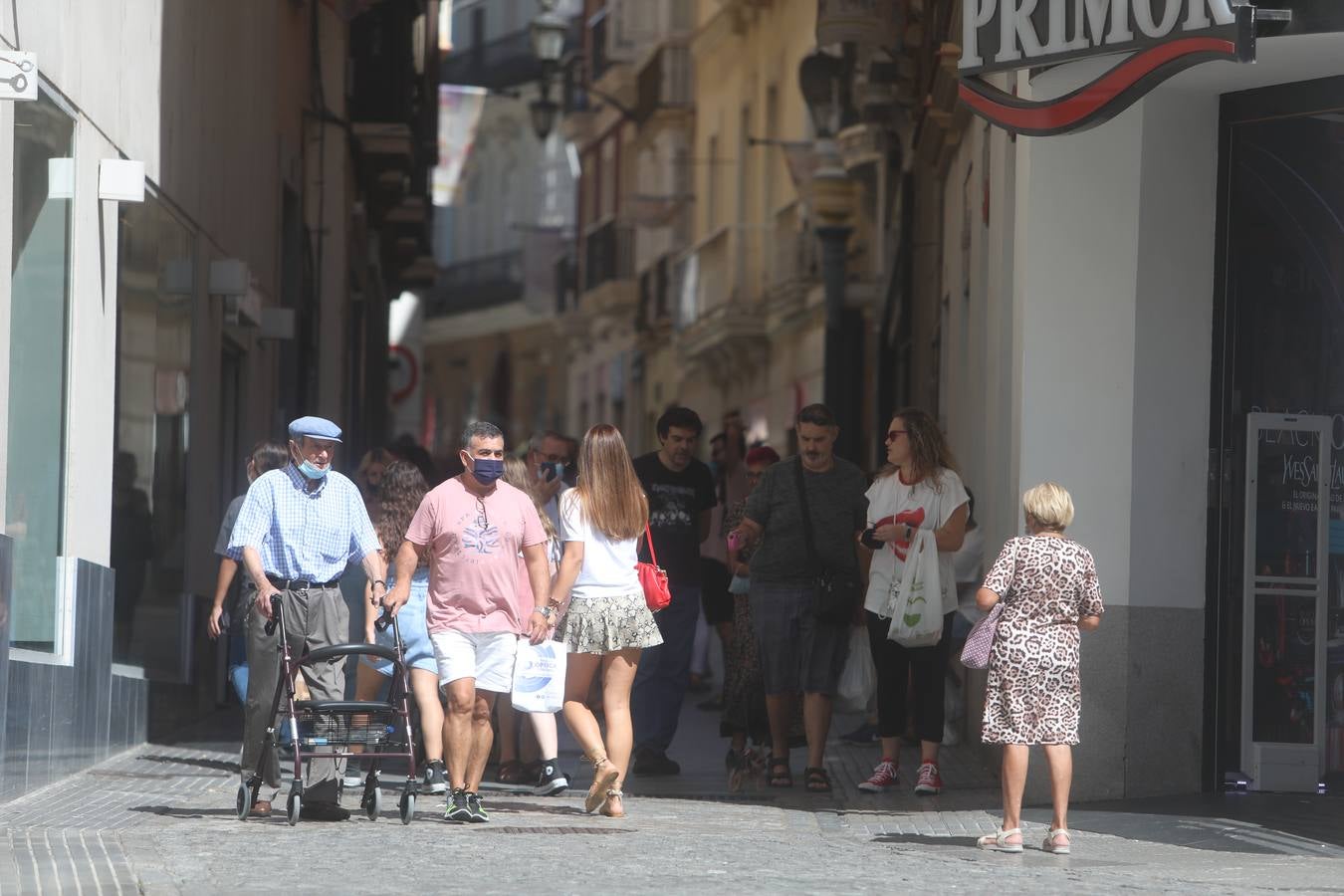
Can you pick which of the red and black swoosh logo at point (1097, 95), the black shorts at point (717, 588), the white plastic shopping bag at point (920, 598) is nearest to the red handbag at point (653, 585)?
the white plastic shopping bag at point (920, 598)

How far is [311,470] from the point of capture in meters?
10.8

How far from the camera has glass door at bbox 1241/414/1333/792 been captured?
1182cm

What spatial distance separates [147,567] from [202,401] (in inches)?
84.2

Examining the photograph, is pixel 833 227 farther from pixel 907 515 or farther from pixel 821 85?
pixel 907 515

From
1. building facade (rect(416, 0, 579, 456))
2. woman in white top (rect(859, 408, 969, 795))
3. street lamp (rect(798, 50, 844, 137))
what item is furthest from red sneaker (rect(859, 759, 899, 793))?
building facade (rect(416, 0, 579, 456))

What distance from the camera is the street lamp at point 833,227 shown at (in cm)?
2069

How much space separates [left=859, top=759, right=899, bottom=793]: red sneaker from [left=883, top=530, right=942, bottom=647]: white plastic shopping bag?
66 centimetres

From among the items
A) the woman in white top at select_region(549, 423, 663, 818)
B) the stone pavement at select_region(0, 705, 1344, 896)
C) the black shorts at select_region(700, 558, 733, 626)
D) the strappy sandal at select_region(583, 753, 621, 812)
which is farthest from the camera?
the black shorts at select_region(700, 558, 733, 626)

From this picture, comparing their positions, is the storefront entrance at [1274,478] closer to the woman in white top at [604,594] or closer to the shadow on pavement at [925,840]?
the shadow on pavement at [925,840]

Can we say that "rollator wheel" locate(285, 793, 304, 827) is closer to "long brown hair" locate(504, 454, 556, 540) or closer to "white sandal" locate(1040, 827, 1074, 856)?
"long brown hair" locate(504, 454, 556, 540)

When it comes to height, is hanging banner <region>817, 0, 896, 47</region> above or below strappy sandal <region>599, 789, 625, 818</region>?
above

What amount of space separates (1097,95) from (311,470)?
3818 mm

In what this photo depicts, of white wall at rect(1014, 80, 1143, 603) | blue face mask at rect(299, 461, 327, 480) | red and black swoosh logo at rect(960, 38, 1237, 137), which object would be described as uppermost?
red and black swoosh logo at rect(960, 38, 1237, 137)

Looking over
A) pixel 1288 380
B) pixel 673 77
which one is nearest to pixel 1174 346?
pixel 1288 380
